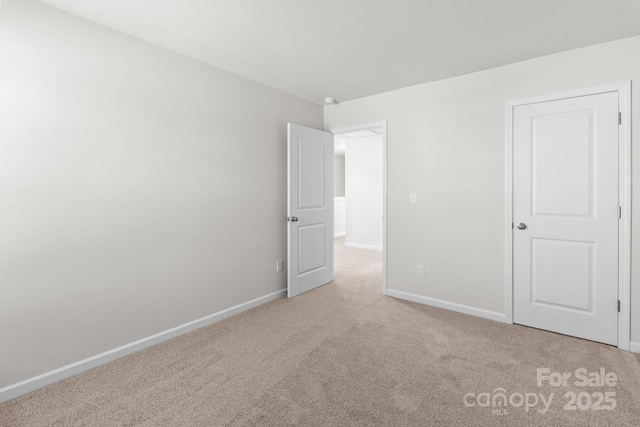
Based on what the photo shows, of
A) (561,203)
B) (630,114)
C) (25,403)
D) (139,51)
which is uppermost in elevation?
(139,51)

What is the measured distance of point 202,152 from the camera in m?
2.98

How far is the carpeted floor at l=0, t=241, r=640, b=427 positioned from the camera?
1.80 meters

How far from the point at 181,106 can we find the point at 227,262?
1.49m

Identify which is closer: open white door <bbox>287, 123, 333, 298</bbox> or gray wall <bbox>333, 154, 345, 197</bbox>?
open white door <bbox>287, 123, 333, 298</bbox>

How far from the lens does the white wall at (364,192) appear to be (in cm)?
705

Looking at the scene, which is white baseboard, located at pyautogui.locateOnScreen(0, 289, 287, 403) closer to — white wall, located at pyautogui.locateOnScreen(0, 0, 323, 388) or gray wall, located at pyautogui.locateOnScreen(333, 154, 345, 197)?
white wall, located at pyautogui.locateOnScreen(0, 0, 323, 388)

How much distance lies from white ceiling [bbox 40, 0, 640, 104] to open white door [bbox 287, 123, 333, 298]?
38.7 inches

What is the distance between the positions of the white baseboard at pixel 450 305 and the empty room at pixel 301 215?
0.02m

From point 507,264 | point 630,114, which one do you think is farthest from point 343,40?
point 507,264

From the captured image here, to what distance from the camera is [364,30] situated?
2.37 m

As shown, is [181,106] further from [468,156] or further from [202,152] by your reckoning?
[468,156]

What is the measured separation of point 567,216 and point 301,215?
8.43ft

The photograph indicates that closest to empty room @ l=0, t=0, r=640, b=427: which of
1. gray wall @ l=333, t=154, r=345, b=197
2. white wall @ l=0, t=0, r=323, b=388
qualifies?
white wall @ l=0, t=0, r=323, b=388

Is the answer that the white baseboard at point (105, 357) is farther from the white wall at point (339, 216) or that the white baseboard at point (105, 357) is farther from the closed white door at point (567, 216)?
the white wall at point (339, 216)
